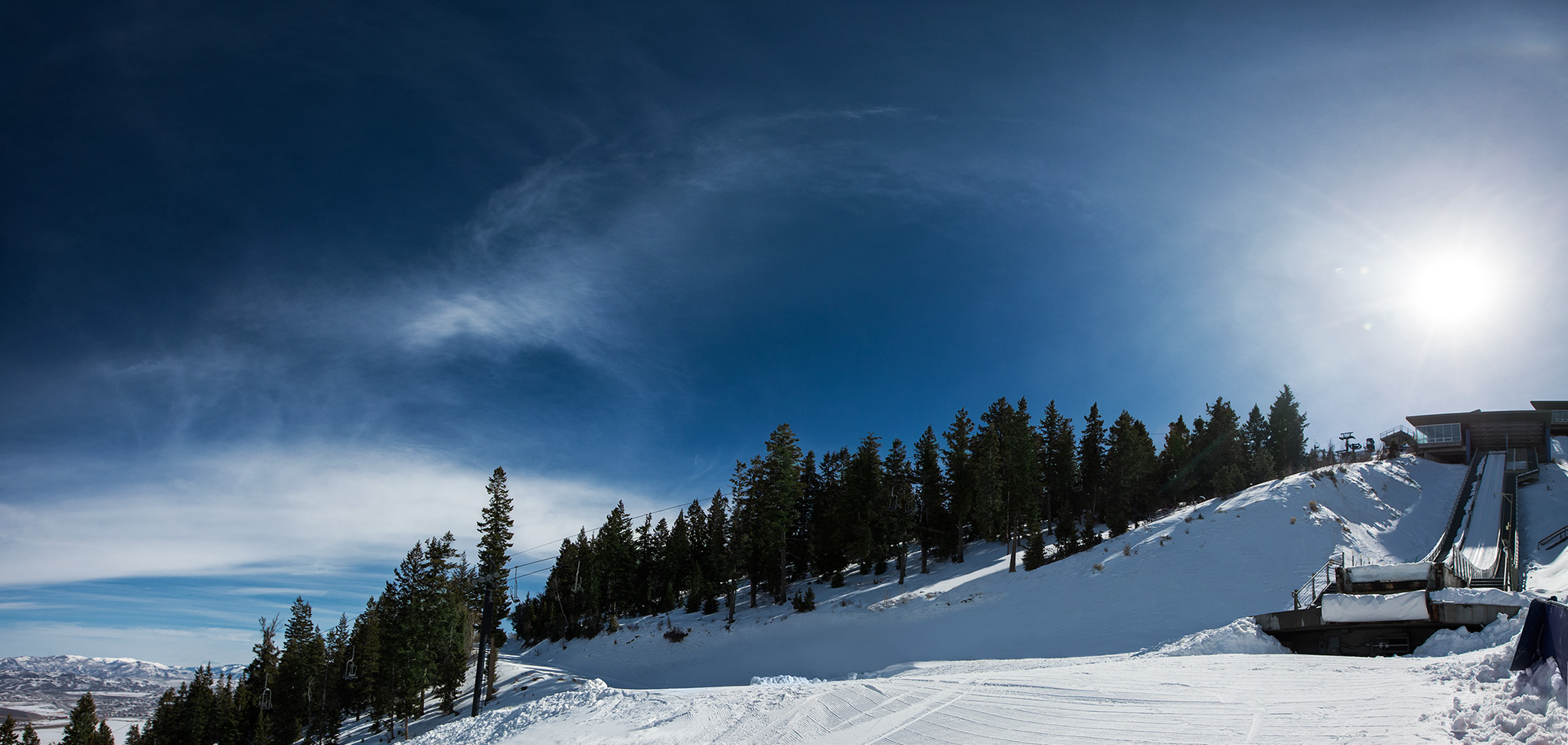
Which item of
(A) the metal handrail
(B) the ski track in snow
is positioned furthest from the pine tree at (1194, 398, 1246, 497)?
(B) the ski track in snow

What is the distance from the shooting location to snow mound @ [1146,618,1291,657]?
19953 millimetres

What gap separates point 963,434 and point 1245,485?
1799 centimetres

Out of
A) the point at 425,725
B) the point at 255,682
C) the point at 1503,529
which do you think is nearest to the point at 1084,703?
the point at 1503,529

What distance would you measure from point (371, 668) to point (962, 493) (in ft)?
140

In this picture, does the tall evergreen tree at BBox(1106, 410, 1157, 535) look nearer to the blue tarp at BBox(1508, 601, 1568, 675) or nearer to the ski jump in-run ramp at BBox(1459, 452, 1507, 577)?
the ski jump in-run ramp at BBox(1459, 452, 1507, 577)

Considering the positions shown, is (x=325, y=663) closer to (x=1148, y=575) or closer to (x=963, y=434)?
(x=963, y=434)

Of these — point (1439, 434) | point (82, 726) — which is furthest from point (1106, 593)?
point (82, 726)

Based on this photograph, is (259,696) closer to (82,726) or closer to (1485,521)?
(82,726)

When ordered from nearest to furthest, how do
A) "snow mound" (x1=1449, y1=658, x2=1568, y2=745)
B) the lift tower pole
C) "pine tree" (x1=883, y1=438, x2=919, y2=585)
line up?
"snow mound" (x1=1449, y1=658, x2=1568, y2=745)
the lift tower pole
"pine tree" (x1=883, y1=438, x2=919, y2=585)

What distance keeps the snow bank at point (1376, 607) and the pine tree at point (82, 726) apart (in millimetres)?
84763

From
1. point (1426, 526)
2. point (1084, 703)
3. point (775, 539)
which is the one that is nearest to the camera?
point (1084, 703)

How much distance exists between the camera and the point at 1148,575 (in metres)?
33.7

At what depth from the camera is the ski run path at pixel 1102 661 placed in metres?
10.3

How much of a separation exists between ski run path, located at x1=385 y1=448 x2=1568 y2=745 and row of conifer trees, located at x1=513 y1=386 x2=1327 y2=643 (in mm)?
2788
